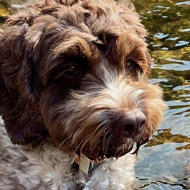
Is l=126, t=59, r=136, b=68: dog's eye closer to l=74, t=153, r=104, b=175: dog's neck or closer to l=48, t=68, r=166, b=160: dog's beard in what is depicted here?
l=48, t=68, r=166, b=160: dog's beard

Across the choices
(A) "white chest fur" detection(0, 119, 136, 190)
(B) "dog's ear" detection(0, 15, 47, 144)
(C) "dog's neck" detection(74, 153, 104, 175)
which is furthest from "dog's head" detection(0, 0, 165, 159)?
(C) "dog's neck" detection(74, 153, 104, 175)

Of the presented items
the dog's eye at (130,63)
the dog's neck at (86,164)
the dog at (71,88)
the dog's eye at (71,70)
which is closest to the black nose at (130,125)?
the dog at (71,88)

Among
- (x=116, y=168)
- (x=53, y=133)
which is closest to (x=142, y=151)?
(x=116, y=168)

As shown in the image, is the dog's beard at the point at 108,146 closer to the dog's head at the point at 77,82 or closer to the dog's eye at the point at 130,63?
the dog's head at the point at 77,82

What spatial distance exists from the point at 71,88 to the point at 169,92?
283 centimetres

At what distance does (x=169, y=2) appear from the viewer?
9.36 m

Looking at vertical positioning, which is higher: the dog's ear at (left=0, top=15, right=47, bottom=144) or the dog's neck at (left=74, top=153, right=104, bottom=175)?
the dog's ear at (left=0, top=15, right=47, bottom=144)

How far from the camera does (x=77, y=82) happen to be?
421 cm

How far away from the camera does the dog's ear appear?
4.21 meters

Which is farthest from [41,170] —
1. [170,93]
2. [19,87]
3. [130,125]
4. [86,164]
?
[170,93]

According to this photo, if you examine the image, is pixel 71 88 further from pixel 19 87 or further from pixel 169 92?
pixel 169 92

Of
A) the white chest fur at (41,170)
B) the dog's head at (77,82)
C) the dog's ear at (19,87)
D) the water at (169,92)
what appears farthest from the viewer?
the water at (169,92)

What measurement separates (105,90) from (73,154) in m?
0.74

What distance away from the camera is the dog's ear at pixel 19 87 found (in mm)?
4207
